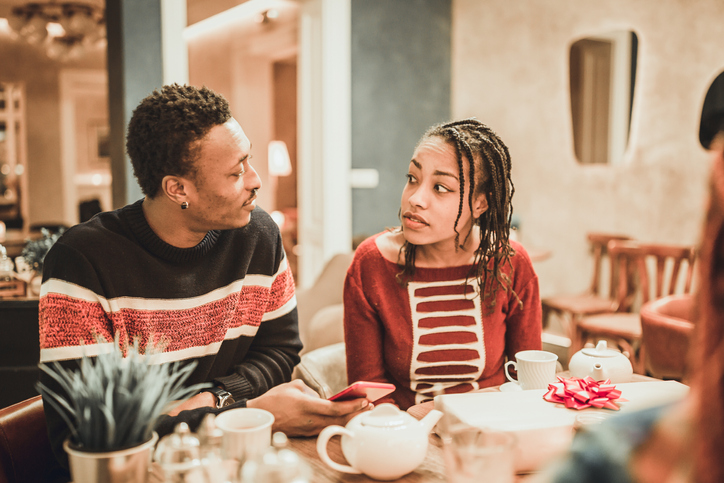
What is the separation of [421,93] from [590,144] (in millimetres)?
1445

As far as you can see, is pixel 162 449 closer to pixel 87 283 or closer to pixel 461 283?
pixel 87 283

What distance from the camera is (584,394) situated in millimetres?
1039

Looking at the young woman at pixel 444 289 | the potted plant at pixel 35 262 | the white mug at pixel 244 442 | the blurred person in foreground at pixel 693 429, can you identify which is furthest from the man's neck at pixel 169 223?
the blurred person in foreground at pixel 693 429

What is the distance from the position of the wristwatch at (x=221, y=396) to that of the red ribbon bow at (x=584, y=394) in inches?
27.0

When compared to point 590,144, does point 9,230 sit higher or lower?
lower

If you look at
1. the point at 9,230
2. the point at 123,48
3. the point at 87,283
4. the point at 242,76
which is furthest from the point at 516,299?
the point at 9,230

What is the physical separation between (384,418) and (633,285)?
3.32m

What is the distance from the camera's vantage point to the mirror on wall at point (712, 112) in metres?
3.39

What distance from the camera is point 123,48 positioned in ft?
10.7

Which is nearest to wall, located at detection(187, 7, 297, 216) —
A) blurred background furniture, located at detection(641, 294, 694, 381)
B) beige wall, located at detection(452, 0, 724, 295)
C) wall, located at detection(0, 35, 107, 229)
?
wall, located at detection(0, 35, 107, 229)

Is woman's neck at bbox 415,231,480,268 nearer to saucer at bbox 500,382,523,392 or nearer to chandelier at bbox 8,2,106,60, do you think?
saucer at bbox 500,382,523,392

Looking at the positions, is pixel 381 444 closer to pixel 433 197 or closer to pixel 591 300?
pixel 433 197

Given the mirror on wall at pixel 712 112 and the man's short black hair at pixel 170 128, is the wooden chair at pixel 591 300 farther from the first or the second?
the man's short black hair at pixel 170 128

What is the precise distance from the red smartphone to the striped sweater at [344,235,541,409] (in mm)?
404
